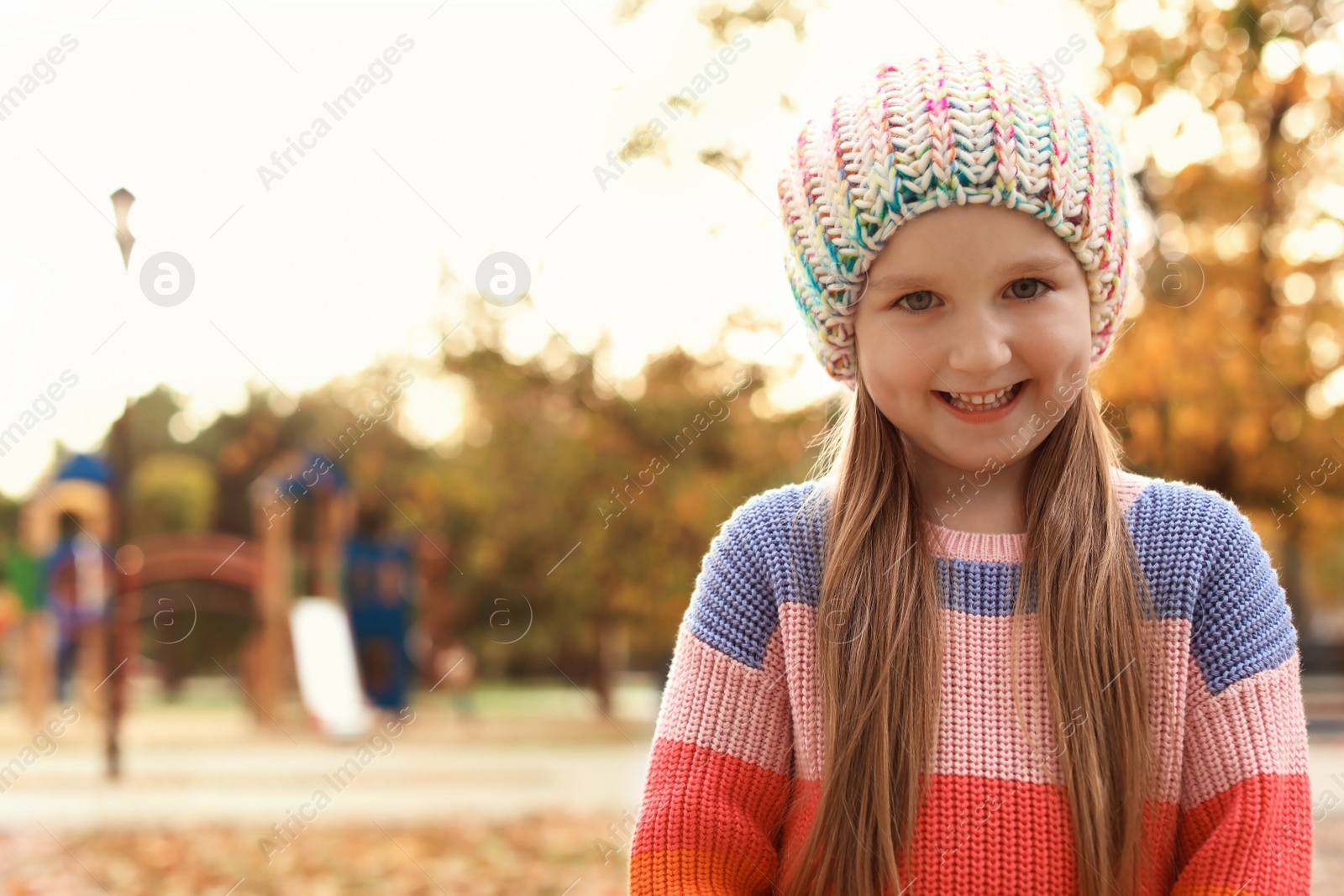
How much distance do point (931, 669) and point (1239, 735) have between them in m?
0.34

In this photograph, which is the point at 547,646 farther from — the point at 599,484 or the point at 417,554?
the point at 599,484

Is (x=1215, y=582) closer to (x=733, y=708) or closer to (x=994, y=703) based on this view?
(x=994, y=703)

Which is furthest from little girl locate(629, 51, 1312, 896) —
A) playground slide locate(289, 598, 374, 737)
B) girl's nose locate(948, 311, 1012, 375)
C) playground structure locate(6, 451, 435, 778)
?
playground slide locate(289, 598, 374, 737)

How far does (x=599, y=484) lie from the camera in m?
8.20

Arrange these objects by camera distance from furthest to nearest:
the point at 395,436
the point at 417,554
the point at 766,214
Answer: the point at 395,436, the point at 417,554, the point at 766,214

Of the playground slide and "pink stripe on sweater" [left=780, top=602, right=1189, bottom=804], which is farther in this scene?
the playground slide

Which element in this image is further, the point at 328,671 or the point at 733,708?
the point at 328,671

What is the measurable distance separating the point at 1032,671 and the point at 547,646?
18.7m

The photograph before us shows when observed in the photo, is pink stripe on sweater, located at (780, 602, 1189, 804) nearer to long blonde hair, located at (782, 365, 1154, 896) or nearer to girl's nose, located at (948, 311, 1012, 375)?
long blonde hair, located at (782, 365, 1154, 896)

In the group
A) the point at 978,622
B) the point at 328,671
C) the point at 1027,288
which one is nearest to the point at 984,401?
the point at 1027,288

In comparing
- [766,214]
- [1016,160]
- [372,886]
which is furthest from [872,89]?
[372,886]

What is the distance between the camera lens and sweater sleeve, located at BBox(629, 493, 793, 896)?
1508mm

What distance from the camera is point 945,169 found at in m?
1.44

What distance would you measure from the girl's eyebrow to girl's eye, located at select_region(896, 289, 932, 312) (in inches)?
0.8
